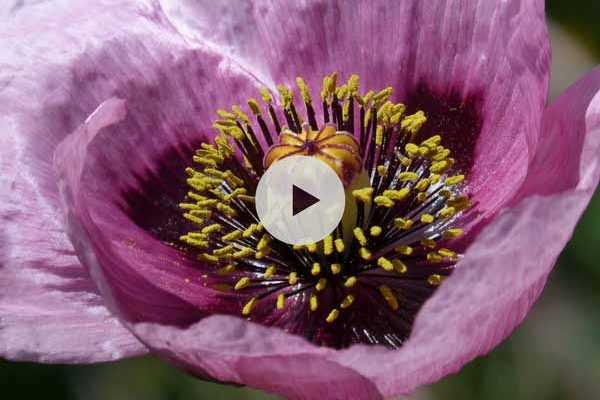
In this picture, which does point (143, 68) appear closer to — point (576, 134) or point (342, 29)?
point (342, 29)

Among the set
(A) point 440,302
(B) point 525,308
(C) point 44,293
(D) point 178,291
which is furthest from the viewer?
(D) point 178,291

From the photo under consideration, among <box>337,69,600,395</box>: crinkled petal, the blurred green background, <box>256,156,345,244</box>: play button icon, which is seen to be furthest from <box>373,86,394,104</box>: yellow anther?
the blurred green background

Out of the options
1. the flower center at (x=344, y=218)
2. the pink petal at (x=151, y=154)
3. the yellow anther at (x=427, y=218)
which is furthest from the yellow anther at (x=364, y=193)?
the pink petal at (x=151, y=154)

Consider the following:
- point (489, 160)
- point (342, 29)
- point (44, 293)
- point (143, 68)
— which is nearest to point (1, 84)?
point (143, 68)

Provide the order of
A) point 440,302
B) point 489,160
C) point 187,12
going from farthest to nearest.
Answer: point 187,12, point 489,160, point 440,302

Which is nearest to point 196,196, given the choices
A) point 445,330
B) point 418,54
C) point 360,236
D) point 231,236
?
point 231,236

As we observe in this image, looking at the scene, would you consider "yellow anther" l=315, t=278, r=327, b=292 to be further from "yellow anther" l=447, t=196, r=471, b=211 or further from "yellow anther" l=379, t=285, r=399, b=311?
"yellow anther" l=447, t=196, r=471, b=211

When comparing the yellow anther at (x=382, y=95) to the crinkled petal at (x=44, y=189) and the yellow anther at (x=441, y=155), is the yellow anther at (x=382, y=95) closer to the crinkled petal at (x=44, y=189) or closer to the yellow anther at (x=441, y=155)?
the yellow anther at (x=441, y=155)
